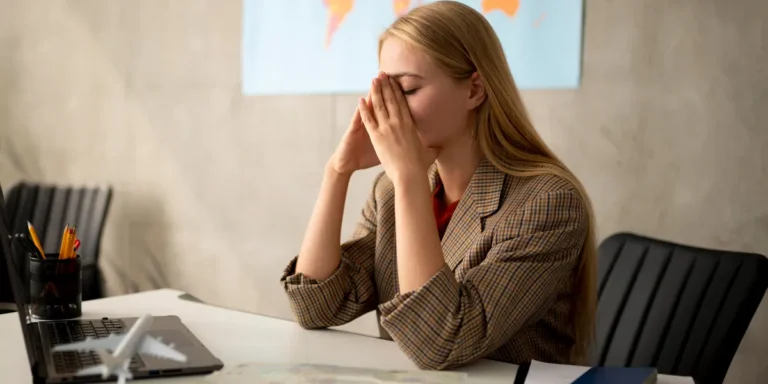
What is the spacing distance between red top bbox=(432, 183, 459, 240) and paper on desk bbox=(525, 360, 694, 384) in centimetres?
38

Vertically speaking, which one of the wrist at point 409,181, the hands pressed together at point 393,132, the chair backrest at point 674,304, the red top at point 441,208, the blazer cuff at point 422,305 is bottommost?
the chair backrest at point 674,304

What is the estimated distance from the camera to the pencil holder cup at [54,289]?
1.37 metres

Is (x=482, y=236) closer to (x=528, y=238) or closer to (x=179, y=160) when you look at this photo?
(x=528, y=238)

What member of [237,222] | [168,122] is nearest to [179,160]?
[168,122]

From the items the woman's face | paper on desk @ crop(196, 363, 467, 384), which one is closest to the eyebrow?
the woman's face

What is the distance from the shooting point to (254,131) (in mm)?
2957

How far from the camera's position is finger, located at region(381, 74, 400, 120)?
1351mm

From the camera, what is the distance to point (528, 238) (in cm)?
127

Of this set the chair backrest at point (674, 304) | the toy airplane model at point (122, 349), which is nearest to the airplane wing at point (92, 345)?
the toy airplane model at point (122, 349)

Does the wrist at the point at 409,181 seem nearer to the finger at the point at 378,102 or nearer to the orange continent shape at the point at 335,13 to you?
the finger at the point at 378,102

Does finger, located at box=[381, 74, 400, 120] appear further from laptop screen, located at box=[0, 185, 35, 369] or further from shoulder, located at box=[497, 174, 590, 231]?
laptop screen, located at box=[0, 185, 35, 369]

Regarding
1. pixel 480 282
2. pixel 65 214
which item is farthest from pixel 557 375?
pixel 65 214

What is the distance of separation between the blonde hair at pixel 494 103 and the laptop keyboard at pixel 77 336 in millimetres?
648

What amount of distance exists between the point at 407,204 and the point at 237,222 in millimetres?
1867
